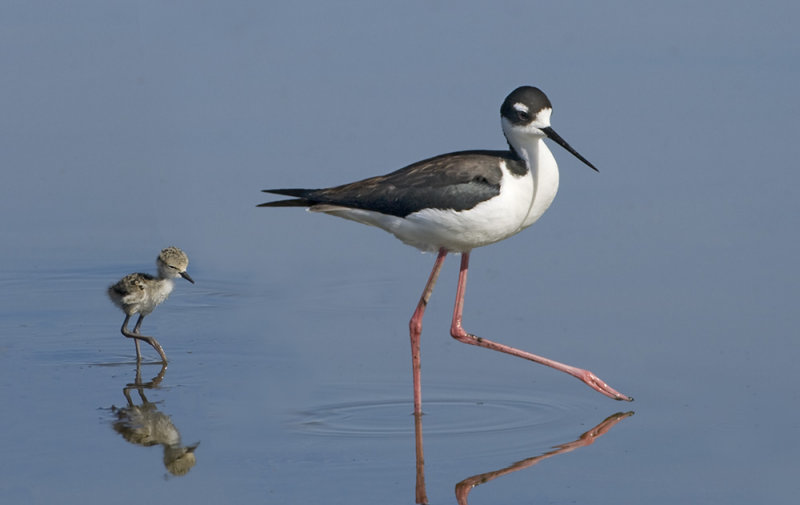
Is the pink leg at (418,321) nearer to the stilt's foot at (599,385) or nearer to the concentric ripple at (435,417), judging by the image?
the concentric ripple at (435,417)

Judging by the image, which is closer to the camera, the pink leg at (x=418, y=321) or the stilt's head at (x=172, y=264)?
the pink leg at (x=418, y=321)

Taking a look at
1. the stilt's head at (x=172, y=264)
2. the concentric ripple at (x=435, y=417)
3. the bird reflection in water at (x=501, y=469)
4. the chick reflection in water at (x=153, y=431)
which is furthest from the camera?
the stilt's head at (x=172, y=264)

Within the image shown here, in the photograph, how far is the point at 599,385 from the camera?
8047 millimetres

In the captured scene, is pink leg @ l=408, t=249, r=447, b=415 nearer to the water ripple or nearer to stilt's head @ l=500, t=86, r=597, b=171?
the water ripple

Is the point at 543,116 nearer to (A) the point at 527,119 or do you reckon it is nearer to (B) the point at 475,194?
(A) the point at 527,119

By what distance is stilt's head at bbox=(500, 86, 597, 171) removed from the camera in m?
8.04

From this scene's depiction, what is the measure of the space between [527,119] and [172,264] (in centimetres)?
296

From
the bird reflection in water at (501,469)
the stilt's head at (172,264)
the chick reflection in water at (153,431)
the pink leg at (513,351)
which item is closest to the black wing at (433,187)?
the pink leg at (513,351)

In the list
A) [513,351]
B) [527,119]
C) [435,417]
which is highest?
[527,119]

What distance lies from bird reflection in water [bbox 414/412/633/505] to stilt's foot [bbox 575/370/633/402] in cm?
25

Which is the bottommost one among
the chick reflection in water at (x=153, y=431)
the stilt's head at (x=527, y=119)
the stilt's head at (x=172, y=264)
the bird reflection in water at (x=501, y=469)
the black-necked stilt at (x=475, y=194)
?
the chick reflection in water at (x=153, y=431)

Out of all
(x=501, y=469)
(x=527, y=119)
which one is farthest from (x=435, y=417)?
(x=527, y=119)

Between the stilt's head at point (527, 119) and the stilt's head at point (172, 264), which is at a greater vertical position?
the stilt's head at point (527, 119)

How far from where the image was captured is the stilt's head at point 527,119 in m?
8.04
